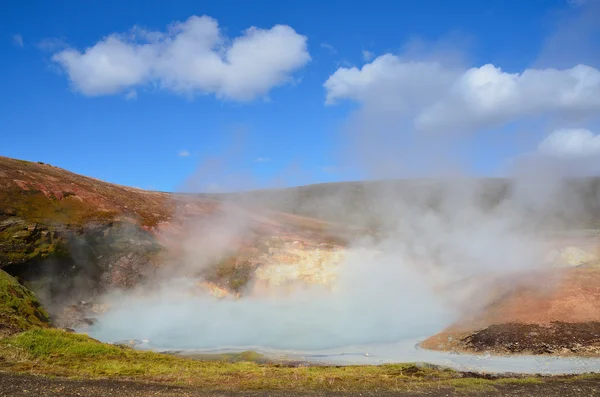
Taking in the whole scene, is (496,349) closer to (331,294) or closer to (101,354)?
(331,294)

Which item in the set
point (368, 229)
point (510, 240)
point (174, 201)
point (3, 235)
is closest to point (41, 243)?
point (3, 235)

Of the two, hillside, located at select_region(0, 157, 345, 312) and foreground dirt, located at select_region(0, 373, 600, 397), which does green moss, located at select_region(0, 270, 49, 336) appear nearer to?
hillside, located at select_region(0, 157, 345, 312)

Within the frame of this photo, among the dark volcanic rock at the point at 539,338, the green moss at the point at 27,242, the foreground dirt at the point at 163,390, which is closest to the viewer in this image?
the foreground dirt at the point at 163,390

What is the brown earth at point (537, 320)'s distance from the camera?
22000 mm

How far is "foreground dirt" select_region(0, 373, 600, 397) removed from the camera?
1211cm

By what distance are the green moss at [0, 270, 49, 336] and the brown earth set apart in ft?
63.3

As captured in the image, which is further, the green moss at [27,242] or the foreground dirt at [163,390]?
the green moss at [27,242]

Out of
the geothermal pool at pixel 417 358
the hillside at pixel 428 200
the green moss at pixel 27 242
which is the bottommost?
the geothermal pool at pixel 417 358

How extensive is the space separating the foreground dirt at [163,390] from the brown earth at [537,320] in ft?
21.0

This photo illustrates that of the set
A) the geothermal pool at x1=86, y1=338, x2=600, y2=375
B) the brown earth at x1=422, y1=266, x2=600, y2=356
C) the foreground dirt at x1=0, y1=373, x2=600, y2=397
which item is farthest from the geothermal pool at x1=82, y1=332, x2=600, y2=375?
the foreground dirt at x1=0, y1=373, x2=600, y2=397

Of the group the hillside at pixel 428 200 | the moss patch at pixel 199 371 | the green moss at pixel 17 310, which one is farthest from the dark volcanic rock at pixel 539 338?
the hillside at pixel 428 200

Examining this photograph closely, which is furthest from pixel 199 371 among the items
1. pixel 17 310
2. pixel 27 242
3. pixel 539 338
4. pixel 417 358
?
pixel 27 242

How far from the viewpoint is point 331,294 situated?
3366cm

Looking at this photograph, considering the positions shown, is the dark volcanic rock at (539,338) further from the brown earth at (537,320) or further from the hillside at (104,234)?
the hillside at (104,234)
